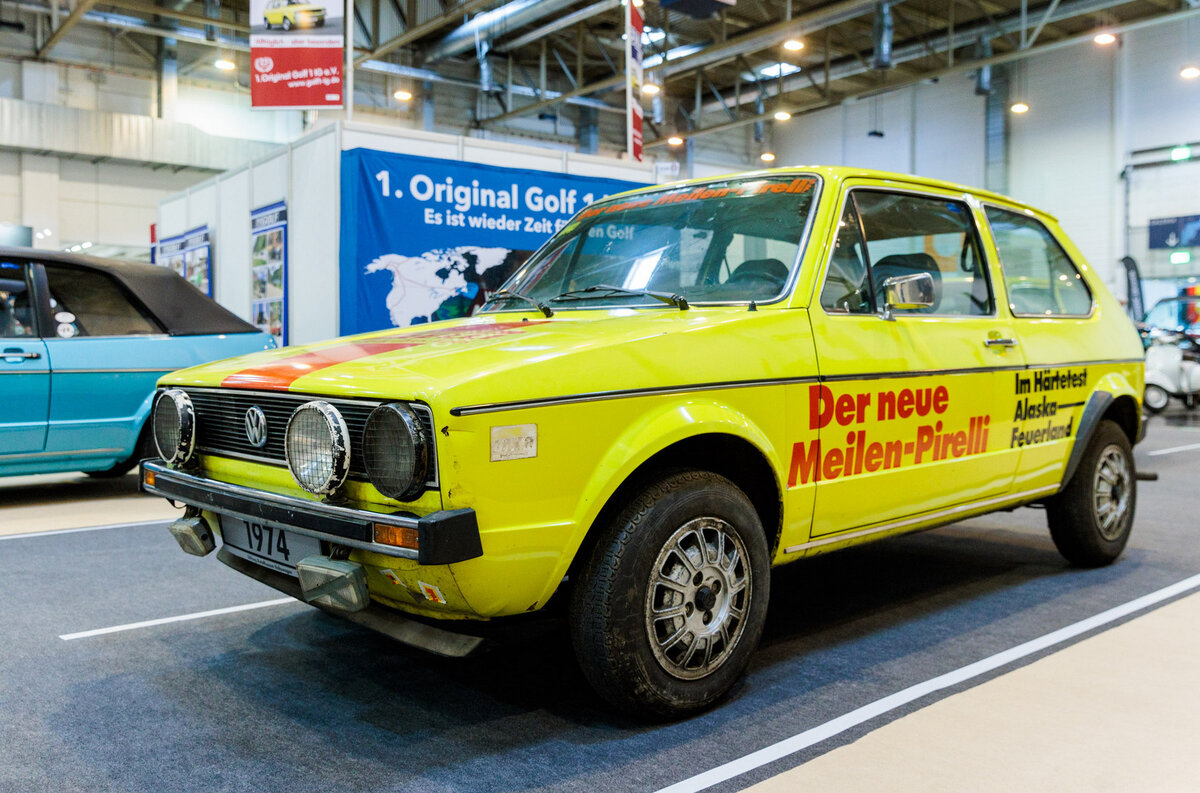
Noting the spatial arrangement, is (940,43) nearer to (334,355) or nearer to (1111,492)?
(1111,492)

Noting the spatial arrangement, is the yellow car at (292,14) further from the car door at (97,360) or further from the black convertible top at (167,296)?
the car door at (97,360)

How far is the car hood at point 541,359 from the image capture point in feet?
7.80

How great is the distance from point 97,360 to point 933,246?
4988mm

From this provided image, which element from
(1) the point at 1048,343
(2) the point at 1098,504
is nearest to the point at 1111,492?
(2) the point at 1098,504

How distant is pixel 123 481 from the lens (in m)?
7.35

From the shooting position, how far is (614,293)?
329 centimetres

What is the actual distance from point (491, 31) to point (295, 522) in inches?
665

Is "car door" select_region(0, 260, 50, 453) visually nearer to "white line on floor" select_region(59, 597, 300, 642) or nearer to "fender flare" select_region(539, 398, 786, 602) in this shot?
"white line on floor" select_region(59, 597, 300, 642)

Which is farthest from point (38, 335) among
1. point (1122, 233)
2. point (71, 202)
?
point (1122, 233)

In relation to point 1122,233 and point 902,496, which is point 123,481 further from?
point 1122,233

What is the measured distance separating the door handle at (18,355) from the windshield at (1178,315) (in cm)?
1615

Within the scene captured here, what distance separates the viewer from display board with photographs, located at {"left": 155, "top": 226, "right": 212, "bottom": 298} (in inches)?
408

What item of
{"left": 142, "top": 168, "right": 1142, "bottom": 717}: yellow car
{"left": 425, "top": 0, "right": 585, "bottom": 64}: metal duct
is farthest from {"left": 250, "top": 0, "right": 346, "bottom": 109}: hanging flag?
{"left": 425, "top": 0, "right": 585, "bottom": 64}: metal duct

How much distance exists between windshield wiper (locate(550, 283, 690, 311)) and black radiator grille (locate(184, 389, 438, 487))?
1.08 metres
